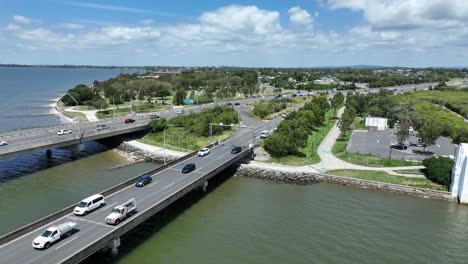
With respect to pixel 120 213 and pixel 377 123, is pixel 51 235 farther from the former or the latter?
pixel 377 123

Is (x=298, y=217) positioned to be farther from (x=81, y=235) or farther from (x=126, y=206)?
(x=81, y=235)

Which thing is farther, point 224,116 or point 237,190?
point 224,116

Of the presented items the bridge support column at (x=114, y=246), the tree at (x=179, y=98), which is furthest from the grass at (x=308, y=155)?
the tree at (x=179, y=98)

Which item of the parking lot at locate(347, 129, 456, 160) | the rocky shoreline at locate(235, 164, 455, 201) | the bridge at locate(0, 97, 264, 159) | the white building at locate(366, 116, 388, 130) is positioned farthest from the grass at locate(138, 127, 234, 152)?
the white building at locate(366, 116, 388, 130)

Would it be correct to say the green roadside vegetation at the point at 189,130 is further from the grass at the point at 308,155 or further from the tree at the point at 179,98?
the tree at the point at 179,98

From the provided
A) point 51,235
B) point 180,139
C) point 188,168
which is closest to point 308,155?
point 188,168

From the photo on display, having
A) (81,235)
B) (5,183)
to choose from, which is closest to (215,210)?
(81,235)
